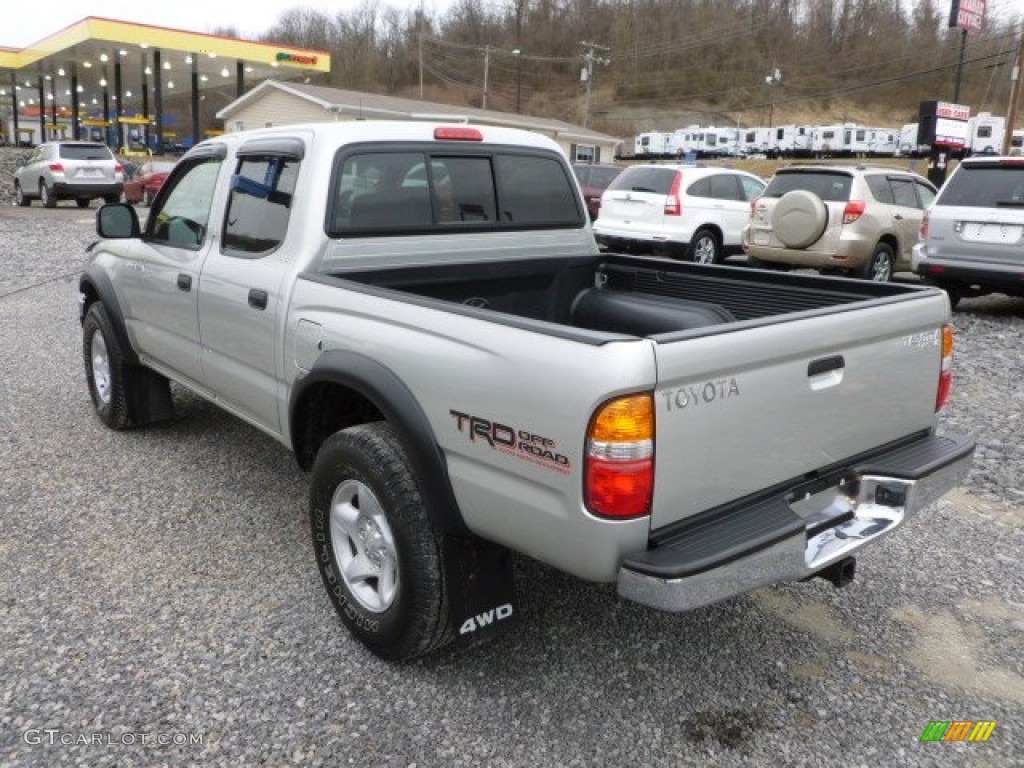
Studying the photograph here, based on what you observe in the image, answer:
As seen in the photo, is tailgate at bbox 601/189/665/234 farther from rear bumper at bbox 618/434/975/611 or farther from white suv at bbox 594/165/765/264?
rear bumper at bbox 618/434/975/611

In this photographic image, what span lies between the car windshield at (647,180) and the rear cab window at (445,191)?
30.4ft

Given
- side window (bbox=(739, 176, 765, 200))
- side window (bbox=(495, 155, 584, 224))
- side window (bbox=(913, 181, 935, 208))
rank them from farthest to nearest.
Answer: side window (bbox=(739, 176, 765, 200)), side window (bbox=(913, 181, 935, 208)), side window (bbox=(495, 155, 584, 224))

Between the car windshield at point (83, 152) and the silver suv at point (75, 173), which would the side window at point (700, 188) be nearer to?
the silver suv at point (75, 173)

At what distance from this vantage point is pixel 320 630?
3221mm

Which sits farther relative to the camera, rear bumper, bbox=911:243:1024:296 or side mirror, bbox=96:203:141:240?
rear bumper, bbox=911:243:1024:296

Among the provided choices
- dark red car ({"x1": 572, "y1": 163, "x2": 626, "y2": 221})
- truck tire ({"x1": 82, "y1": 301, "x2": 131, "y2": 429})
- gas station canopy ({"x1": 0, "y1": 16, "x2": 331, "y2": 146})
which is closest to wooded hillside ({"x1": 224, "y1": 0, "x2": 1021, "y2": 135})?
gas station canopy ({"x1": 0, "y1": 16, "x2": 331, "y2": 146})

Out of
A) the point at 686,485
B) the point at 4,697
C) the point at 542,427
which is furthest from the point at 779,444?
the point at 4,697

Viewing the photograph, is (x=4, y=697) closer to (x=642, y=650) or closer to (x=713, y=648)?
(x=642, y=650)

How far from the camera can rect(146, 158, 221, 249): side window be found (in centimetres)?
430

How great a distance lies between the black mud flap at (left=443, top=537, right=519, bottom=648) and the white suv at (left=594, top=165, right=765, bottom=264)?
10.7 m

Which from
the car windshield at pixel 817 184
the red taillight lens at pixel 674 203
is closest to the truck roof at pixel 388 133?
the car windshield at pixel 817 184

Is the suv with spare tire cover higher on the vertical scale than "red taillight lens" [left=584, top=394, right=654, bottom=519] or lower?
higher

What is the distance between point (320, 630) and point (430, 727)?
731 millimetres

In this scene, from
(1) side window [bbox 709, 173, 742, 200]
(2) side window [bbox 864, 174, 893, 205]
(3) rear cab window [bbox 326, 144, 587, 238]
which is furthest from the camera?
(1) side window [bbox 709, 173, 742, 200]
